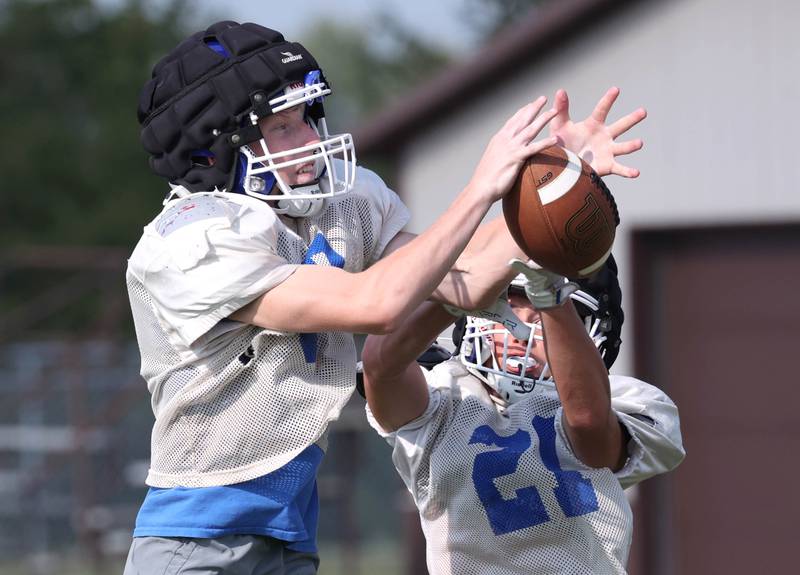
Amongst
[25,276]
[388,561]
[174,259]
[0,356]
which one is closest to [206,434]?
[174,259]

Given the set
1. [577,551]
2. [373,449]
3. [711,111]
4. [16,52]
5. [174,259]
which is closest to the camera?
[174,259]

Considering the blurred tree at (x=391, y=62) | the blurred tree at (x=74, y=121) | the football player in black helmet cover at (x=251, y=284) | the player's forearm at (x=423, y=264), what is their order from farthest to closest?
the blurred tree at (x=391, y=62) → the blurred tree at (x=74, y=121) → the football player in black helmet cover at (x=251, y=284) → the player's forearm at (x=423, y=264)

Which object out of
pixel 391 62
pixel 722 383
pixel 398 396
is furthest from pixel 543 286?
pixel 391 62

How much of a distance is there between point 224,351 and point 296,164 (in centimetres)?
46

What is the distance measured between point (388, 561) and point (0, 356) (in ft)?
19.1

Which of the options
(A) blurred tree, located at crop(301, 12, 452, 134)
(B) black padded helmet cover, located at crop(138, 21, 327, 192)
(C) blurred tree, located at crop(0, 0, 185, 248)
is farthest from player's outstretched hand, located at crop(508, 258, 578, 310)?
(A) blurred tree, located at crop(301, 12, 452, 134)

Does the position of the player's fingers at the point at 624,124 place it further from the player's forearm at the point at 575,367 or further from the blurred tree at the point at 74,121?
the blurred tree at the point at 74,121

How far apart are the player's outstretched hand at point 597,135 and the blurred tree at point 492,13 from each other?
21833 mm

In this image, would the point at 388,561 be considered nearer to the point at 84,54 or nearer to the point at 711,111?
the point at 711,111

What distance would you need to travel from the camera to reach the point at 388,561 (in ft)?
45.3

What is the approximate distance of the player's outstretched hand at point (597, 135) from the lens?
328 cm

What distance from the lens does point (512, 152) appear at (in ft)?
10.0

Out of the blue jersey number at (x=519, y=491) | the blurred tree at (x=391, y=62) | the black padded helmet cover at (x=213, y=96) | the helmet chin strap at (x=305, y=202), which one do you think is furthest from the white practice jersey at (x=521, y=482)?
the blurred tree at (x=391, y=62)

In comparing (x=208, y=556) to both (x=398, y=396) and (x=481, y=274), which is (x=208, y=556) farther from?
(x=481, y=274)
